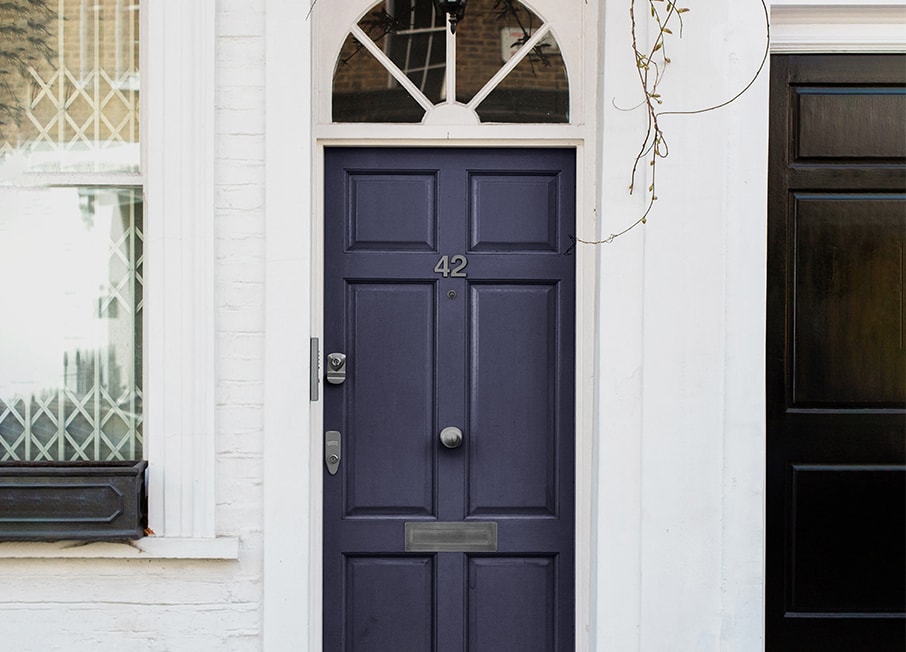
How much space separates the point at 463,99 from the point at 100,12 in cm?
138

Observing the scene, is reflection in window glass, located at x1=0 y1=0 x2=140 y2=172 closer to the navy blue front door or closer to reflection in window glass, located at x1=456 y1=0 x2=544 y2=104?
the navy blue front door

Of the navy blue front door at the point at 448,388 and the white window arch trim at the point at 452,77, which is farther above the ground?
the white window arch trim at the point at 452,77

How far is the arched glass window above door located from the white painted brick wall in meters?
0.39

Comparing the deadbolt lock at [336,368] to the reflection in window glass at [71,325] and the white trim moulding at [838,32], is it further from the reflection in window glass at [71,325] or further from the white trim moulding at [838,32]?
the white trim moulding at [838,32]

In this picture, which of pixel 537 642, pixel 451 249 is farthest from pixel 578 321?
pixel 537 642

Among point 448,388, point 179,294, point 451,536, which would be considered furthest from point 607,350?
point 179,294

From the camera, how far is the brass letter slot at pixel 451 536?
11.4 ft

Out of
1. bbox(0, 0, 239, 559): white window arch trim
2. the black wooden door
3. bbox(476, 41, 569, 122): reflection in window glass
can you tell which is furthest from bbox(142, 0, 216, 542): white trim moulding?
the black wooden door

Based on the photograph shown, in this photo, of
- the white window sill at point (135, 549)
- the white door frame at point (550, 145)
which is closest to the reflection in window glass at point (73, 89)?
the white door frame at point (550, 145)

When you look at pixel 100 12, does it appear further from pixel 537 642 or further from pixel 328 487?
pixel 537 642

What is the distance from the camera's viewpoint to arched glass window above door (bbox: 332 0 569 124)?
11.2 ft

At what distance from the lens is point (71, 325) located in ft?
11.0

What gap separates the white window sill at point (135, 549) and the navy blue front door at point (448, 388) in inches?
17.4

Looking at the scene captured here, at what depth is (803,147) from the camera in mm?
3354
